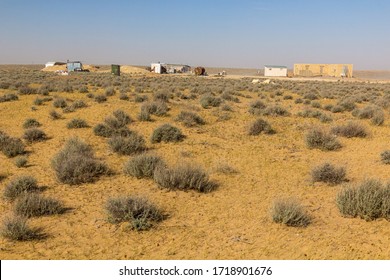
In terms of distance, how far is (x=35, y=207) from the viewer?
7.44m

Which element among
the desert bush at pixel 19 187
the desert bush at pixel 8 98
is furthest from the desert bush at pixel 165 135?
the desert bush at pixel 8 98

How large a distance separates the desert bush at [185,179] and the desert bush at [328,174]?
285cm

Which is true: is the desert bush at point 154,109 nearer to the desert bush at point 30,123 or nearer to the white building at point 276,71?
the desert bush at point 30,123

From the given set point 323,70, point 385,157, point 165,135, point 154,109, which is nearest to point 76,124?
point 154,109

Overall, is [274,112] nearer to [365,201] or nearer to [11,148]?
A: [365,201]

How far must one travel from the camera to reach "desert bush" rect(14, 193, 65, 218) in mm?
7379

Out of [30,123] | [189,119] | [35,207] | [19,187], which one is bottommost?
[35,207]

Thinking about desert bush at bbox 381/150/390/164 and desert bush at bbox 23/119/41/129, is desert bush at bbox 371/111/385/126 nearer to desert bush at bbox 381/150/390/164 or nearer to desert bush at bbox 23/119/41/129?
desert bush at bbox 381/150/390/164

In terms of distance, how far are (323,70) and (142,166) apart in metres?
88.4

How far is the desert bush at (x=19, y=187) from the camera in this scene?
8398mm

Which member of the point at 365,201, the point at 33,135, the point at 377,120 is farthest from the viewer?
the point at 377,120

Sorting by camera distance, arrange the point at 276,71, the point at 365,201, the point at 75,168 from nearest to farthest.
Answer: the point at 365,201 → the point at 75,168 → the point at 276,71

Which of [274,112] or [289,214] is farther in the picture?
[274,112]
